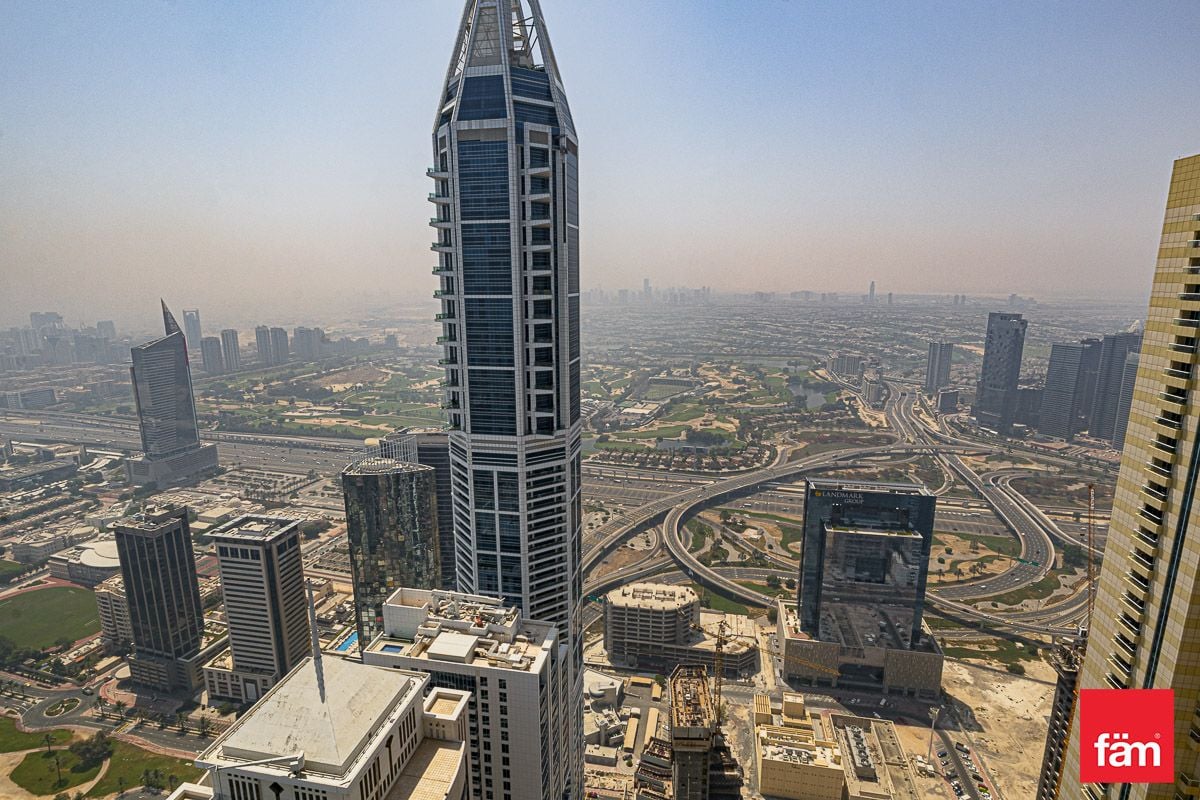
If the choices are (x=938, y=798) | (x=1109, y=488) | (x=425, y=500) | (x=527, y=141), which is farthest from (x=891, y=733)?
(x=1109, y=488)

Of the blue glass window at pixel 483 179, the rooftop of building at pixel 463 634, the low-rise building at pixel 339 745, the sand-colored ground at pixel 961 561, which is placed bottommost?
the sand-colored ground at pixel 961 561

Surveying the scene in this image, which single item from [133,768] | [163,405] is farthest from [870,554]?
[163,405]

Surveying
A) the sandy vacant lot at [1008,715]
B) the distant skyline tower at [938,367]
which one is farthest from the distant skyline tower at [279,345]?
the distant skyline tower at [938,367]

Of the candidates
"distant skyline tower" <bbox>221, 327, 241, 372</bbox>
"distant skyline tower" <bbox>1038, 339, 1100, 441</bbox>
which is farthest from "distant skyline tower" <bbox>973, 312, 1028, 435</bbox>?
A: "distant skyline tower" <bbox>221, 327, 241, 372</bbox>

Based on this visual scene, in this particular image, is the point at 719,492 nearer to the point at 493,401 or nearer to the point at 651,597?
the point at 651,597

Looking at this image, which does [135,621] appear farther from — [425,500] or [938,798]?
[938,798]

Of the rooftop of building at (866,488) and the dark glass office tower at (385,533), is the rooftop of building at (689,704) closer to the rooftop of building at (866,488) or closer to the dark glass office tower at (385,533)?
the rooftop of building at (866,488)

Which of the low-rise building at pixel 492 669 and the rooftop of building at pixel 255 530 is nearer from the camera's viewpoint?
the low-rise building at pixel 492 669
